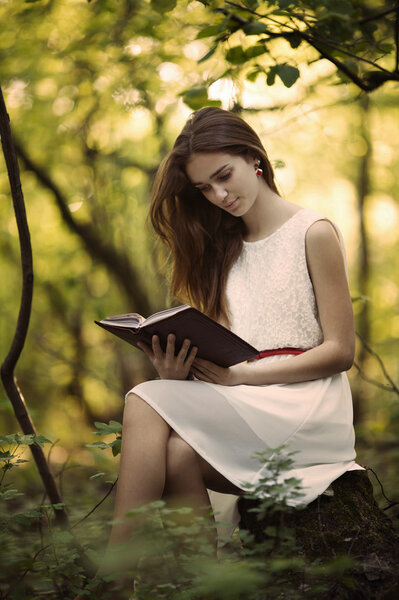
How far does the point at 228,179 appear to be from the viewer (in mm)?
2697

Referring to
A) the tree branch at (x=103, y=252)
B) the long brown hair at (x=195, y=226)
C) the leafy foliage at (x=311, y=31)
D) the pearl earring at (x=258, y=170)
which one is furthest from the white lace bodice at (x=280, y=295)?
the tree branch at (x=103, y=252)

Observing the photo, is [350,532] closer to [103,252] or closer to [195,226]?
[195,226]

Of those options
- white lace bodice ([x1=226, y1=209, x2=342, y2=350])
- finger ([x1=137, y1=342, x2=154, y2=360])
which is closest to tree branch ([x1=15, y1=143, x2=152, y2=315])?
white lace bodice ([x1=226, y1=209, x2=342, y2=350])

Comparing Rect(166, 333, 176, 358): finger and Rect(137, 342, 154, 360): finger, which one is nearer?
Rect(166, 333, 176, 358): finger

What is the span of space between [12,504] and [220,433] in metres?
3.24

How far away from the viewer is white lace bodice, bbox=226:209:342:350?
2.58m

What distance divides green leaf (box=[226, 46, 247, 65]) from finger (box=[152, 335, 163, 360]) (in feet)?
4.02

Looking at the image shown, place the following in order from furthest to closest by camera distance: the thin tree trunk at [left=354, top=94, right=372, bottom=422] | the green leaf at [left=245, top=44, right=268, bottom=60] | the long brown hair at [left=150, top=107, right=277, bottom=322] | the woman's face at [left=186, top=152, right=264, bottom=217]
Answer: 1. the thin tree trunk at [left=354, top=94, right=372, bottom=422]
2. the long brown hair at [left=150, top=107, right=277, bottom=322]
3. the woman's face at [left=186, top=152, right=264, bottom=217]
4. the green leaf at [left=245, top=44, right=268, bottom=60]

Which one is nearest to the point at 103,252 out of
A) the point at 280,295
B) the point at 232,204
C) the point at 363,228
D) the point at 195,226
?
the point at 195,226

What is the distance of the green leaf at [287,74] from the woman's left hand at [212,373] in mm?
1103

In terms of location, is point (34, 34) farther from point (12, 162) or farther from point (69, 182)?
point (12, 162)

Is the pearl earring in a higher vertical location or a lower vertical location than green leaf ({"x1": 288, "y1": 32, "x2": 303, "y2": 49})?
lower

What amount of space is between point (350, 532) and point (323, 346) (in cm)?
68

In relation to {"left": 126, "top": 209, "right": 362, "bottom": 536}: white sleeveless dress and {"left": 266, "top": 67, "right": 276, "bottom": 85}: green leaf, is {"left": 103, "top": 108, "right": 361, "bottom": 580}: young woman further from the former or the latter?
{"left": 266, "top": 67, "right": 276, "bottom": 85}: green leaf
